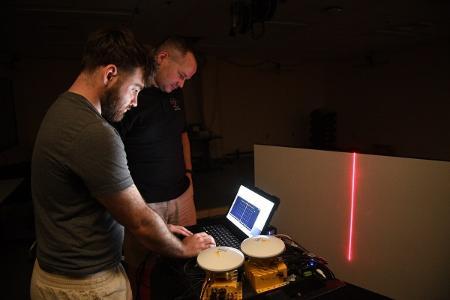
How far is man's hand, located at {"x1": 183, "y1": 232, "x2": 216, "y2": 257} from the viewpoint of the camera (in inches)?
36.9

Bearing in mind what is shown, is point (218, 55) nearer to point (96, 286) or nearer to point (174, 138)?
point (174, 138)

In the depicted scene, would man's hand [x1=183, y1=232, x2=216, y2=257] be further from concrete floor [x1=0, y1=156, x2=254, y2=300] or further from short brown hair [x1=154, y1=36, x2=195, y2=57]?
short brown hair [x1=154, y1=36, x2=195, y2=57]

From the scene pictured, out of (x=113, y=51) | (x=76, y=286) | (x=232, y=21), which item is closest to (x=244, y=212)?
(x=76, y=286)

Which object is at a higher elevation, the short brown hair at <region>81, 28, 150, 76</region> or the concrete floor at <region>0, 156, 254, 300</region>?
the short brown hair at <region>81, 28, 150, 76</region>

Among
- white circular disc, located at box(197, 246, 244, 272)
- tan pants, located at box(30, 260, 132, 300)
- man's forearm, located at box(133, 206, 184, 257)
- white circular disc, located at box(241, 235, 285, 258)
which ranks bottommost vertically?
tan pants, located at box(30, 260, 132, 300)

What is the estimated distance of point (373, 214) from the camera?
121cm

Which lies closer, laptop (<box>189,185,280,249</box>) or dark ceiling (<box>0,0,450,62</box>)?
laptop (<box>189,185,280,249</box>)

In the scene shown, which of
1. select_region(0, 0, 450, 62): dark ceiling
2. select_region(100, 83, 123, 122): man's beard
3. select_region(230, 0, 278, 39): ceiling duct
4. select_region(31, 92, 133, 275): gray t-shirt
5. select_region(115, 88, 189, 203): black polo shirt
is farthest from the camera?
select_region(0, 0, 450, 62): dark ceiling

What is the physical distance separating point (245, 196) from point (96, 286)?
0.66m

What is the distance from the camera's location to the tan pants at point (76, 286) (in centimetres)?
83

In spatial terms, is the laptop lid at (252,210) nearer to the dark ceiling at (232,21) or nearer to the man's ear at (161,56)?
the man's ear at (161,56)

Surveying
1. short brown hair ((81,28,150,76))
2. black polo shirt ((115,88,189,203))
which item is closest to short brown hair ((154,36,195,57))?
black polo shirt ((115,88,189,203))

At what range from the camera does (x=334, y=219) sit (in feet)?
4.37

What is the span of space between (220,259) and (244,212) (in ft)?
1.37
